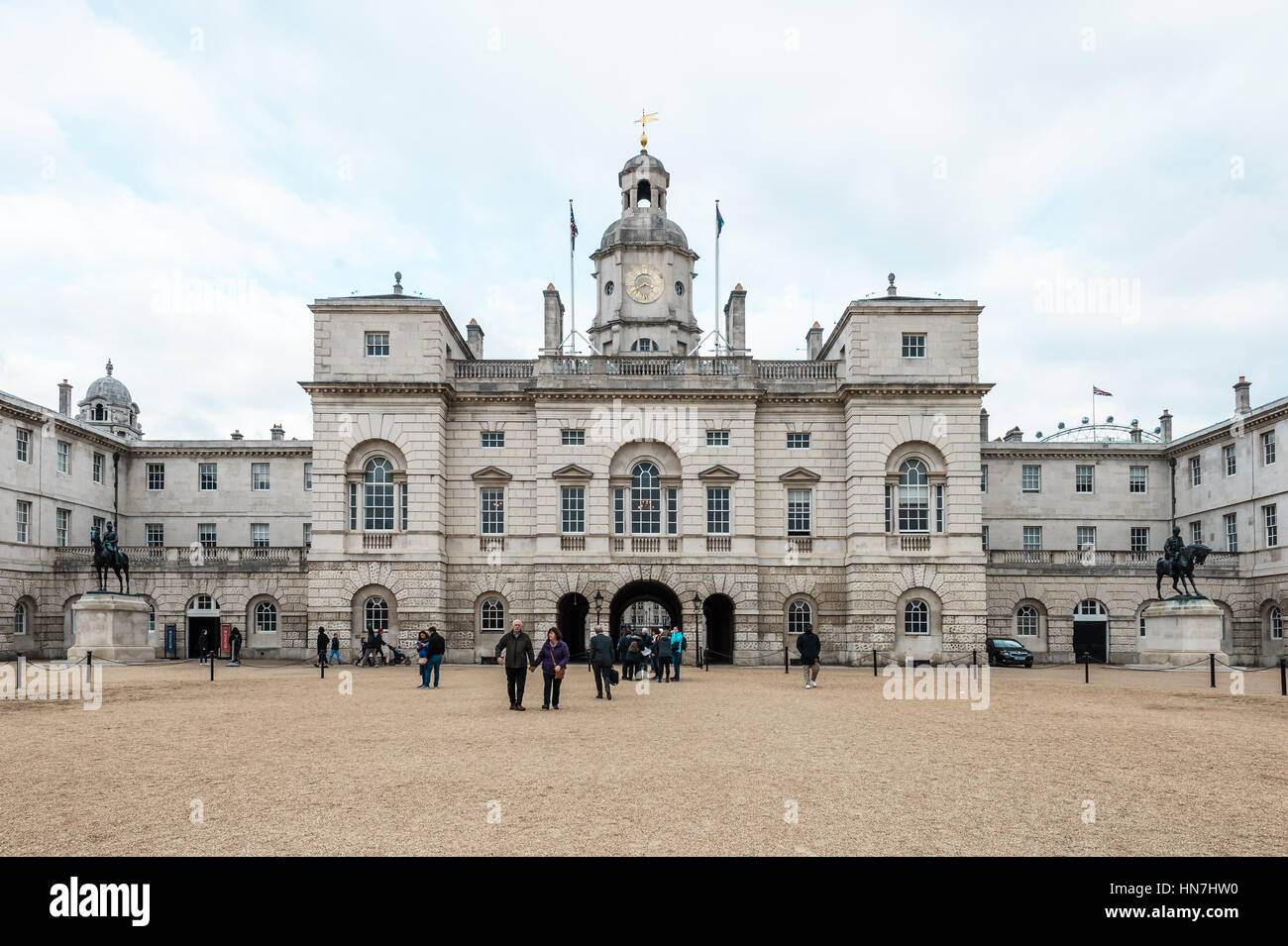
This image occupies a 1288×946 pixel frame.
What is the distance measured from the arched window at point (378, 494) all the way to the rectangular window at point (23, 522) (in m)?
16.5

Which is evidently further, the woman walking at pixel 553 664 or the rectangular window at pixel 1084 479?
the rectangular window at pixel 1084 479

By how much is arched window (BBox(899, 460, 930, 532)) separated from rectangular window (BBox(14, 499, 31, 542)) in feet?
127

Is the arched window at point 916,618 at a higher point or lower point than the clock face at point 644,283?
lower

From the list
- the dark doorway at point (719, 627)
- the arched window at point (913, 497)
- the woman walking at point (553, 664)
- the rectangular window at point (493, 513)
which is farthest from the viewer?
the rectangular window at point (493, 513)

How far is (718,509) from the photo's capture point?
4250 cm

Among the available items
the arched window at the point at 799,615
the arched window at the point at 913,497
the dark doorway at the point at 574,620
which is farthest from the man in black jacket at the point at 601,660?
the arched window at the point at 913,497

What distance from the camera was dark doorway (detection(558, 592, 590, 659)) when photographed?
1689 inches

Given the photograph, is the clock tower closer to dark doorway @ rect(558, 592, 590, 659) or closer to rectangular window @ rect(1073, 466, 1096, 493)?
dark doorway @ rect(558, 592, 590, 659)

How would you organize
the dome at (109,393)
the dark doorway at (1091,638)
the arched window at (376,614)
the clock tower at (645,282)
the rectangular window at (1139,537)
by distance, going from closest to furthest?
1. the arched window at (376,614)
2. the dark doorway at (1091,638)
3. the clock tower at (645,282)
4. the rectangular window at (1139,537)
5. the dome at (109,393)

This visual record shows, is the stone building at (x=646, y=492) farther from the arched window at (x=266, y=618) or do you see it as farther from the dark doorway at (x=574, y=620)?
the arched window at (x=266, y=618)

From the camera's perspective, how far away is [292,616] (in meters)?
46.3

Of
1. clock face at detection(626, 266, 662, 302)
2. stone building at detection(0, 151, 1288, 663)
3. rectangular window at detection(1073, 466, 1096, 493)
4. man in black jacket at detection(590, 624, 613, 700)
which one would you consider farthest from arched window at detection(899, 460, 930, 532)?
man in black jacket at detection(590, 624, 613, 700)

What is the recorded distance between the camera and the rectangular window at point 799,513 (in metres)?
43.0
